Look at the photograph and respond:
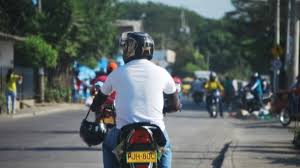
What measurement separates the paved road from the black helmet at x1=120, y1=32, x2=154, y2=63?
5.66 metres

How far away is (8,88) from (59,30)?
444 inches

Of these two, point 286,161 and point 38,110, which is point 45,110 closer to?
point 38,110

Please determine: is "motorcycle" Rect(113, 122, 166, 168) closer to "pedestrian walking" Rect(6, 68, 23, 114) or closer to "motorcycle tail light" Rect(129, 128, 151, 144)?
"motorcycle tail light" Rect(129, 128, 151, 144)

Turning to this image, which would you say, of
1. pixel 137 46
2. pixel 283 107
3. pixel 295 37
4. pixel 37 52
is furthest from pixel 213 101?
pixel 137 46

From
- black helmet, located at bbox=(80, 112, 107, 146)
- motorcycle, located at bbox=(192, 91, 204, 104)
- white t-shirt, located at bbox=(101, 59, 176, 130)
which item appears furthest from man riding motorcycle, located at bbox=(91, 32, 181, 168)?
motorcycle, located at bbox=(192, 91, 204, 104)

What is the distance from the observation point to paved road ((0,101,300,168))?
13.1 m

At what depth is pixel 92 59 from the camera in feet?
152

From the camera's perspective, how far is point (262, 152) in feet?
48.8

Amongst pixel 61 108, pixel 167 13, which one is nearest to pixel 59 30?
pixel 61 108

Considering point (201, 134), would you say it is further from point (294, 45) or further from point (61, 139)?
point (294, 45)

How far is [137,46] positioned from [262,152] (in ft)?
27.4

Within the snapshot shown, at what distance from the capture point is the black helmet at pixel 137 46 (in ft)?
22.7

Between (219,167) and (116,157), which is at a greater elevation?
(116,157)

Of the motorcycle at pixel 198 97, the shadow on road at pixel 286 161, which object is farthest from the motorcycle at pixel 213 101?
the motorcycle at pixel 198 97
